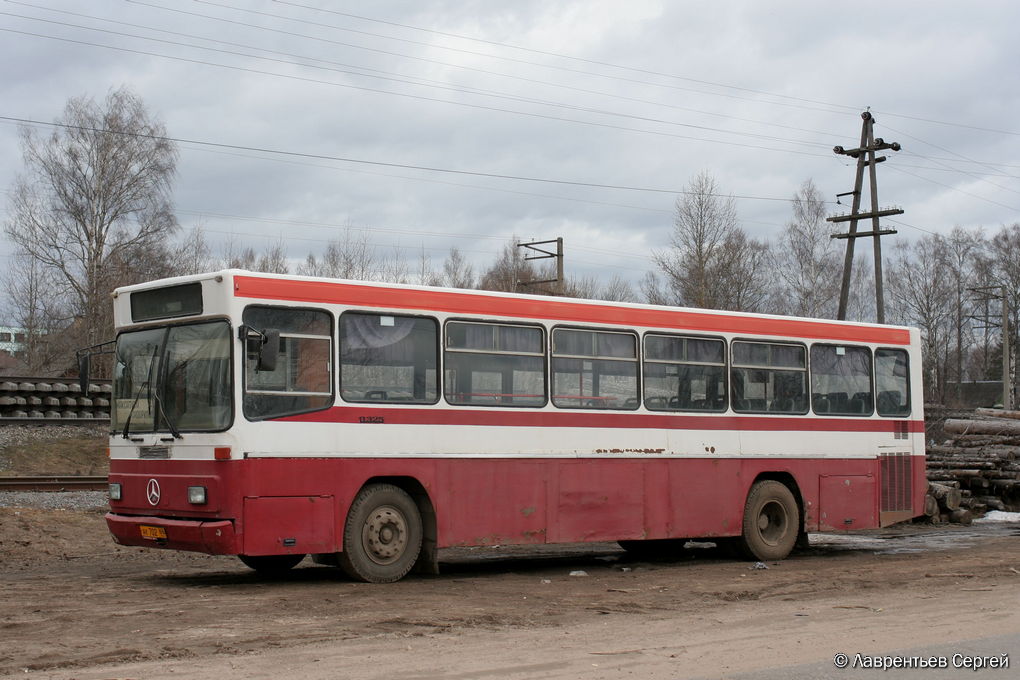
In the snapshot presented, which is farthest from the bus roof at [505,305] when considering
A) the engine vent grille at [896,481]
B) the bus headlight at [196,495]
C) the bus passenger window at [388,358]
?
the bus headlight at [196,495]

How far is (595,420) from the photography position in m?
13.8

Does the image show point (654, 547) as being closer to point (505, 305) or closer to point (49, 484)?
point (505, 305)

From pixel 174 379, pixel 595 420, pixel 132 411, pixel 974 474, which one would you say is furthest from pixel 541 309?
pixel 974 474

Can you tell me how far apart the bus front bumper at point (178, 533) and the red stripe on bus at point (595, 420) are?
114cm

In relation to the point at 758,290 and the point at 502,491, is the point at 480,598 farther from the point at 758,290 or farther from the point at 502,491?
the point at 758,290

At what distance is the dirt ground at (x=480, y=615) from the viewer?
7.81m

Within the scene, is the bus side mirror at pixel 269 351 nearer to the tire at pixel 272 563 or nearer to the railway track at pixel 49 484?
the tire at pixel 272 563

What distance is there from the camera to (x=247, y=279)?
1136cm

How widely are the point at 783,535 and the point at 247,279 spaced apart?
8051 mm

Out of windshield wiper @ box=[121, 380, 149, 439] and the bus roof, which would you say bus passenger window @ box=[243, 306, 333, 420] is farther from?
windshield wiper @ box=[121, 380, 149, 439]

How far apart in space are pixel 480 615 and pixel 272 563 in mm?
3868

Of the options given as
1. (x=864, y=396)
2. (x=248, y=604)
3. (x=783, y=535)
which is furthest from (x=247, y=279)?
(x=864, y=396)

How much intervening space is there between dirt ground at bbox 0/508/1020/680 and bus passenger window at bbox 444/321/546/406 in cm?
191

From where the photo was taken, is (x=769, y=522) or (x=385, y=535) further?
(x=769, y=522)
